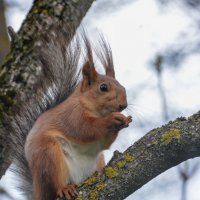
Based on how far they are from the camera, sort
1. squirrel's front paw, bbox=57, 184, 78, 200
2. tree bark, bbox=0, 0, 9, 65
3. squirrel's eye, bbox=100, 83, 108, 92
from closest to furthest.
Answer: squirrel's front paw, bbox=57, 184, 78, 200 < squirrel's eye, bbox=100, 83, 108, 92 < tree bark, bbox=0, 0, 9, 65

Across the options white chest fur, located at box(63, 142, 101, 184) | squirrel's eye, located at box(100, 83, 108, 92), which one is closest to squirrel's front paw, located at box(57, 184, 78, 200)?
white chest fur, located at box(63, 142, 101, 184)

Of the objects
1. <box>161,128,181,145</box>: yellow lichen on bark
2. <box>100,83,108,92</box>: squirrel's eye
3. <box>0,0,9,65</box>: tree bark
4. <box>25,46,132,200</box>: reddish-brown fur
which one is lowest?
<box>25,46,132,200</box>: reddish-brown fur

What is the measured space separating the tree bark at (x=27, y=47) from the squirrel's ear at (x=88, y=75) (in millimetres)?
291

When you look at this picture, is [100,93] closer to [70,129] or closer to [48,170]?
[70,129]

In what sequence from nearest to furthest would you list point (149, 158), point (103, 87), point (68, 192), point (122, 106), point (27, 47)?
1. point (149, 158)
2. point (68, 192)
3. point (27, 47)
4. point (122, 106)
5. point (103, 87)

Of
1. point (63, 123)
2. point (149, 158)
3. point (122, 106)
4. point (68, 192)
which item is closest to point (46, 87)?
point (63, 123)

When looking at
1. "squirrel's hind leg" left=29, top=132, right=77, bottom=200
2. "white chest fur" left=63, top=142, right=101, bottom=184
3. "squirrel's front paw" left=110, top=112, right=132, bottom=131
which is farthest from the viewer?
"white chest fur" left=63, top=142, right=101, bottom=184

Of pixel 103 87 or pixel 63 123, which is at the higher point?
pixel 103 87

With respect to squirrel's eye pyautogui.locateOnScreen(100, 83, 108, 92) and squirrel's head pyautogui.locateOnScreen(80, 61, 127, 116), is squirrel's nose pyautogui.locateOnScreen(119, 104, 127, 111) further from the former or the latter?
squirrel's eye pyautogui.locateOnScreen(100, 83, 108, 92)

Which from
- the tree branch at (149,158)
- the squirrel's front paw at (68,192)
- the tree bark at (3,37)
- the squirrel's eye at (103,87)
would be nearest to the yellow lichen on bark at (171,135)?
the tree branch at (149,158)

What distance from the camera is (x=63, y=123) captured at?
2.92 m

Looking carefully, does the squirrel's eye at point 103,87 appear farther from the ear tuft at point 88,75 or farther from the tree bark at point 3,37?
the tree bark at point 3,37

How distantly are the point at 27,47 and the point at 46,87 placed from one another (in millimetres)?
291

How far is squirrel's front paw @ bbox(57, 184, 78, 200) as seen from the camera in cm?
253
